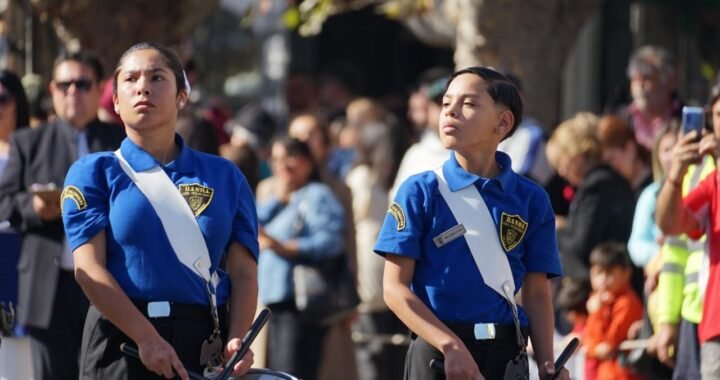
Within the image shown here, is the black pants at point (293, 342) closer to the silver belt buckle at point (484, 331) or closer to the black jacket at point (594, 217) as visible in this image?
the black jacket at point (594, 217)

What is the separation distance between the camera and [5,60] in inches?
476

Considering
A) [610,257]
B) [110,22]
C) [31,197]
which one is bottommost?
[610,257]

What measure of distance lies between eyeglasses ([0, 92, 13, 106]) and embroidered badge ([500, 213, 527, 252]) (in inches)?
149

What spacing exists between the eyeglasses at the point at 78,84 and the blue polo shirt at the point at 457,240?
313 cm

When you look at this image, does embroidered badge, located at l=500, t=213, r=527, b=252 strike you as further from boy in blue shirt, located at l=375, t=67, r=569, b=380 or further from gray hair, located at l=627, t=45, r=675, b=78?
gray hair, located at l=627, t=45, r=675, b=78

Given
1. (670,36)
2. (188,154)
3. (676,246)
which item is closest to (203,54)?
(670,36)

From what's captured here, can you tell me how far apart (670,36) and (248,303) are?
988 cm

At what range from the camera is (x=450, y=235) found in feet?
20.5

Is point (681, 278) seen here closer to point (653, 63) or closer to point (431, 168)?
point (431, 168)

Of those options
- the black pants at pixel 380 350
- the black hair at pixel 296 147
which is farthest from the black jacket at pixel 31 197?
the black pants at pixel 380 350

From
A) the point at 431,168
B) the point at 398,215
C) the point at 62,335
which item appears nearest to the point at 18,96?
the point at 62,335

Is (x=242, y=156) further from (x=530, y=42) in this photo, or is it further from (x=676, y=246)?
(x=676, y=246)

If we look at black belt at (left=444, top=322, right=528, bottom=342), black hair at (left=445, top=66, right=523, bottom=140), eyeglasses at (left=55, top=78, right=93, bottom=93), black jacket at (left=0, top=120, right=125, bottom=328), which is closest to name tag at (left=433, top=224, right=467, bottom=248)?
black belt at (left=444, top=322, right=528, bottom=342)

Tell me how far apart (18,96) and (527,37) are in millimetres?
3858
